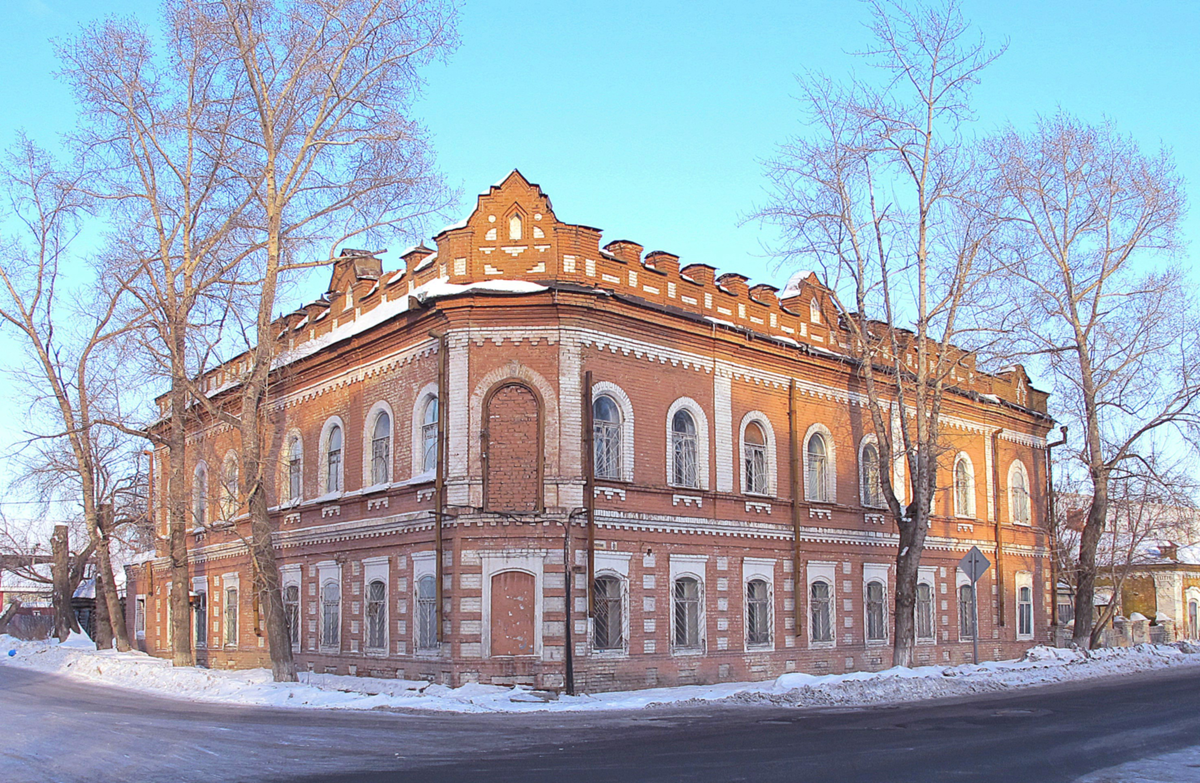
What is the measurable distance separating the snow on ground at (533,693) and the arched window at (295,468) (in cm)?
443

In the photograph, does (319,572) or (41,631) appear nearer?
(319,572)

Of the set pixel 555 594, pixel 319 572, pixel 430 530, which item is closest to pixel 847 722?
pixel 555 594

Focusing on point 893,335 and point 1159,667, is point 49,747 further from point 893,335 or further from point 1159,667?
point 1159,667

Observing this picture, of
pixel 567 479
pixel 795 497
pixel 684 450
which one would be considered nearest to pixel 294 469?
pixel 567 479

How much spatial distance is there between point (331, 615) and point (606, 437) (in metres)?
7.92

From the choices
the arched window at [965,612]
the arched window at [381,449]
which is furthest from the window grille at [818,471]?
the arched window at [381,449]

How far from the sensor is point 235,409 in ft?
94.7

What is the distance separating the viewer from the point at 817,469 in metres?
25.5

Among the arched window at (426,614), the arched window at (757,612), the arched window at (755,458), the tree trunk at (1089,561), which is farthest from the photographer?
the tree trunk at (1089,561)

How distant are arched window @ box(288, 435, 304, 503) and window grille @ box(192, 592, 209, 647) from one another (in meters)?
6.27

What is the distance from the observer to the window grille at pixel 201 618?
1178 inches

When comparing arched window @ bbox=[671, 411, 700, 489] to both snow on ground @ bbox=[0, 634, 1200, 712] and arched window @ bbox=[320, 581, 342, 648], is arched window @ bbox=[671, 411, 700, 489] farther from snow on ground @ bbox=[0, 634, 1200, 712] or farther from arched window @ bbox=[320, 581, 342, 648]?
arched window @ bbox=[320, 581, 342, 648]

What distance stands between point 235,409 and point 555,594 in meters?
13.7

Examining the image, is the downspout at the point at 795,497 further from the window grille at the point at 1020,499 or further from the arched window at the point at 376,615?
the window grille at the point at 1020,499
